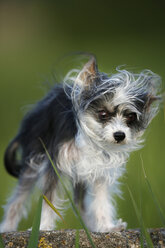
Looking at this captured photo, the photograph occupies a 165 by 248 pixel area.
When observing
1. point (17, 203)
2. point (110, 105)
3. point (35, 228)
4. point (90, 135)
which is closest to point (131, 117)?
point (110, 105)

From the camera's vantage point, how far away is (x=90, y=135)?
349cm

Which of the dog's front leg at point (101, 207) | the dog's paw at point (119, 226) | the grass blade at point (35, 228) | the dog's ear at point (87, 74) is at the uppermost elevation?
the dog's ear at point (87, 74)

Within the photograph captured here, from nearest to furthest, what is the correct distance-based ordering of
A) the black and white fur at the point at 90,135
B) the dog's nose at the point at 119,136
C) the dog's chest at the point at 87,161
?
1. the dog's nose at the point at 119,136
2. the black and white fur at the point at 90,135
3. the dog's chest at the point at 87,161

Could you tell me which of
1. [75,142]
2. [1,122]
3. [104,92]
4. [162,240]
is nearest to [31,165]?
[75,142]

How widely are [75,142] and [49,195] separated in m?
0.48

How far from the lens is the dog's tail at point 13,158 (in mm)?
4508

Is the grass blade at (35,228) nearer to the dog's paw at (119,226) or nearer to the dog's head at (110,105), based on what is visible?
the dog's head at (110,105)

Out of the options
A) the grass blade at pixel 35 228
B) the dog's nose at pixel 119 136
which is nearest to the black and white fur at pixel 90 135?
the dog's nose at pixel 119 136

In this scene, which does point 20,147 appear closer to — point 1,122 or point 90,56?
point 90,56

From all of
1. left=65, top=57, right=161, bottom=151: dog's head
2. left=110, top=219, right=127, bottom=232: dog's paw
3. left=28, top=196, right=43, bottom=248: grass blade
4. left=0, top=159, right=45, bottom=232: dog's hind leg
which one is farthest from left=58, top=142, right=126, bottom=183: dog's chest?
left=28, top=196, right=43, bottom=248: grass blade

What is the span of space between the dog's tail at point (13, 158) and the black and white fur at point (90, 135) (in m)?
0.25

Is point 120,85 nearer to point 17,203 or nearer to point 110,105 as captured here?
point 110,105

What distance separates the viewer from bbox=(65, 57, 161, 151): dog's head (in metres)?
3.38

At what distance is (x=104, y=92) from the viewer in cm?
340
